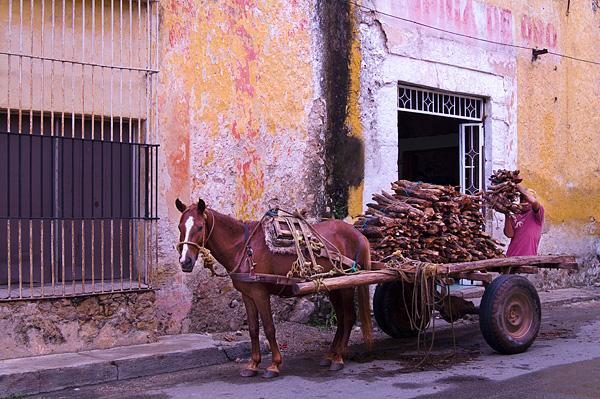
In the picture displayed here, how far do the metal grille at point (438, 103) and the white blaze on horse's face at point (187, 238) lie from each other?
510cm

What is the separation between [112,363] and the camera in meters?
5.77

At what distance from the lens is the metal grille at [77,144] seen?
20.7ft

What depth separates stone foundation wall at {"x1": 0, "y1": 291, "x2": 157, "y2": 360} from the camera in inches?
232

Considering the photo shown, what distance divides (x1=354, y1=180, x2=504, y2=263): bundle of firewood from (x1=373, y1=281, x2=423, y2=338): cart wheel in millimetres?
775

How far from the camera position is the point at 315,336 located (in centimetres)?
772

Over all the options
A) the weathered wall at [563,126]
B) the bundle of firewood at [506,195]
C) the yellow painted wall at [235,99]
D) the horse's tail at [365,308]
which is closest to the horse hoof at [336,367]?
the horse's tail at [365,308]

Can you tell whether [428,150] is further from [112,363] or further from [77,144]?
[112,363]

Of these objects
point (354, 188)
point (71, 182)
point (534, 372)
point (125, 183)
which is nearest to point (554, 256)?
point (534, 372)

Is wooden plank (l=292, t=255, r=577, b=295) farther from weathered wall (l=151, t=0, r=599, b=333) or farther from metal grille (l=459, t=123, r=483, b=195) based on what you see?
metal grille (l=459, t=123, r=483, b=195)

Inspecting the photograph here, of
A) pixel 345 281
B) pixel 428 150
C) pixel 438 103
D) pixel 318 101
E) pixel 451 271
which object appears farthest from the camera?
pixel 428 150

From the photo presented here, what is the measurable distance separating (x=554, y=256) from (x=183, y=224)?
14.1 ft

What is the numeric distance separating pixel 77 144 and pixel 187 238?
2323 mm

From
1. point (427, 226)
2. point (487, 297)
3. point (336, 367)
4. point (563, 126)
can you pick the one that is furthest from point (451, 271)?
point (563, 126)

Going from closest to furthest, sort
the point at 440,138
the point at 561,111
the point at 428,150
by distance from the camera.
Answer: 1. the point at 561,111
2. the point at 440,138
3. the point at 428,150
